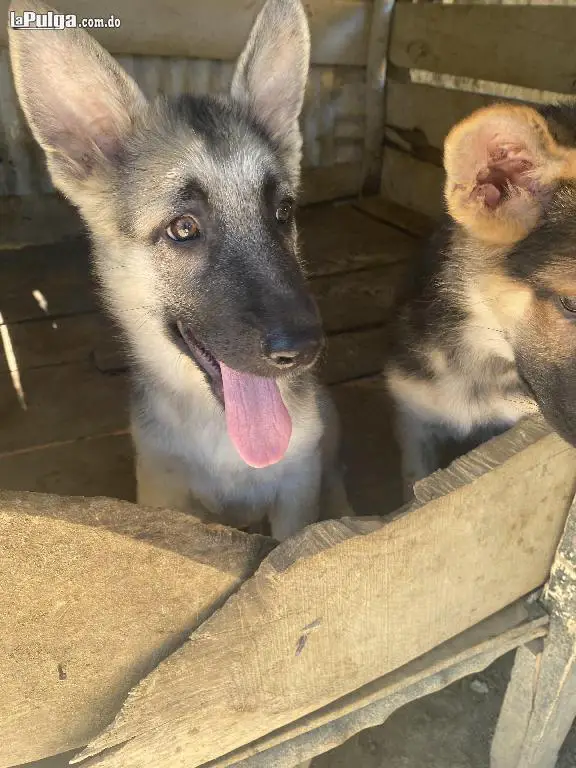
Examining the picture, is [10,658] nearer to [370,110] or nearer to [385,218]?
[385,218]

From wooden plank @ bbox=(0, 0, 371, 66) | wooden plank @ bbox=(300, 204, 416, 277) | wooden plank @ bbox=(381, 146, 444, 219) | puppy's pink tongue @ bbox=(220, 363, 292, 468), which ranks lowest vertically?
wooden plank @ bbox=(300, 204, 416, 277)

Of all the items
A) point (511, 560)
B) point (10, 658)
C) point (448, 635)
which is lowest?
point (448, 635)

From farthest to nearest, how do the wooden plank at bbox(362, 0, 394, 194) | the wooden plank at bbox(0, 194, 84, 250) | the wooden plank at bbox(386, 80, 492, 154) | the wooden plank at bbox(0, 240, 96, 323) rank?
the wooden plank at bbox(362, 0, 394, 194), the wooden plank at bbox(0, 194, 84, 250), the wooden plank at bbox(386, 80, 492, 154), the wooden plank at bbox(0, 240, 96, 323)

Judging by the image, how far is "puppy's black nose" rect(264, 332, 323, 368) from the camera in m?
1.91

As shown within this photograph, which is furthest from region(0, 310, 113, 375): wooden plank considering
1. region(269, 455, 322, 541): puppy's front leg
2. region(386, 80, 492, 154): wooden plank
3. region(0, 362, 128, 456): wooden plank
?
region(386, 80, 492, 154): wooden plank

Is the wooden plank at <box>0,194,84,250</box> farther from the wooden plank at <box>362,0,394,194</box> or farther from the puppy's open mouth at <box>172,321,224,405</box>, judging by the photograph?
the puppy's open mouth at <box>172,321,224,405</box>

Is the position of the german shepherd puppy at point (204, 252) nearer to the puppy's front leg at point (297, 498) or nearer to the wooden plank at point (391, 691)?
→ the puppy's front leg at point (297, 498)

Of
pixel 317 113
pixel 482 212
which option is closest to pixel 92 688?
pixel 482 212

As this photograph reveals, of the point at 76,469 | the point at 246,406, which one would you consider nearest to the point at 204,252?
the point at 246,406

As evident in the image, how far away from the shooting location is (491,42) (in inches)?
179

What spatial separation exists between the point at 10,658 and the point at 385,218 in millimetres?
5101

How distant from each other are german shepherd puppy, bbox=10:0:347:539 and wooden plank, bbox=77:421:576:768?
0.60 metres

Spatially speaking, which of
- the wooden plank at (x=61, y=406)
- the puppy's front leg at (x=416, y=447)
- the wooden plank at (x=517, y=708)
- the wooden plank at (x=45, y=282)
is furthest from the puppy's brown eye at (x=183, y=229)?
the wooden plank at (x=45, y=282)

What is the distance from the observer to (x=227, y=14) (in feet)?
16.4
